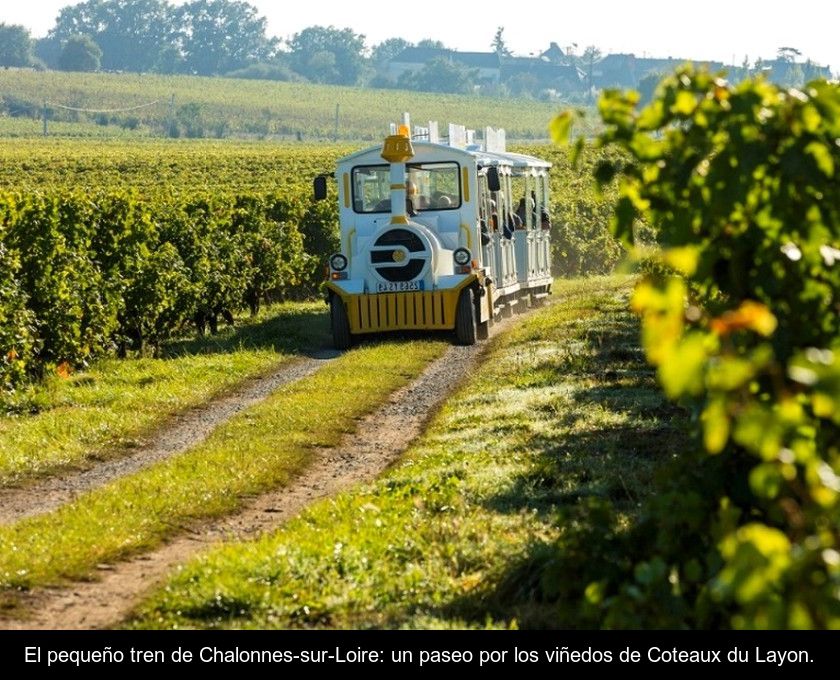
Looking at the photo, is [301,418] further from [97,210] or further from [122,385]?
[97,210]

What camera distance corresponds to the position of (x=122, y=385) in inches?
663

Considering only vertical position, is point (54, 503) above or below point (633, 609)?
below

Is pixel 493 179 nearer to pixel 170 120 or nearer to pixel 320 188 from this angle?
pixel 320 188

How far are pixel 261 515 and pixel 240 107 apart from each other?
5707 inches

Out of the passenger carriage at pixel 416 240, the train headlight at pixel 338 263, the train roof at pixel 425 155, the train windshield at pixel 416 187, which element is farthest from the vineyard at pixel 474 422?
the train roof at pixel 425 155

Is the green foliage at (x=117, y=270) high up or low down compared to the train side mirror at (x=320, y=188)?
down

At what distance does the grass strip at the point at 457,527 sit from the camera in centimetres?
730

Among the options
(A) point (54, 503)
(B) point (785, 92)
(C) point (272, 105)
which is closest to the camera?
(B) point (785, 92)

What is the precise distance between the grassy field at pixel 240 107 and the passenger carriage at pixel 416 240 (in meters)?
100

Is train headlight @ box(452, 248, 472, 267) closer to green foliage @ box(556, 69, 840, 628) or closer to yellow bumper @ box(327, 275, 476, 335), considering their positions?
yellow bumper @ box(327, 275, 476, 335)

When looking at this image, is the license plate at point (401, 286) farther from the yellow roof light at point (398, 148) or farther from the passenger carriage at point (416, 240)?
the yellow roof light at point (398, 148)
